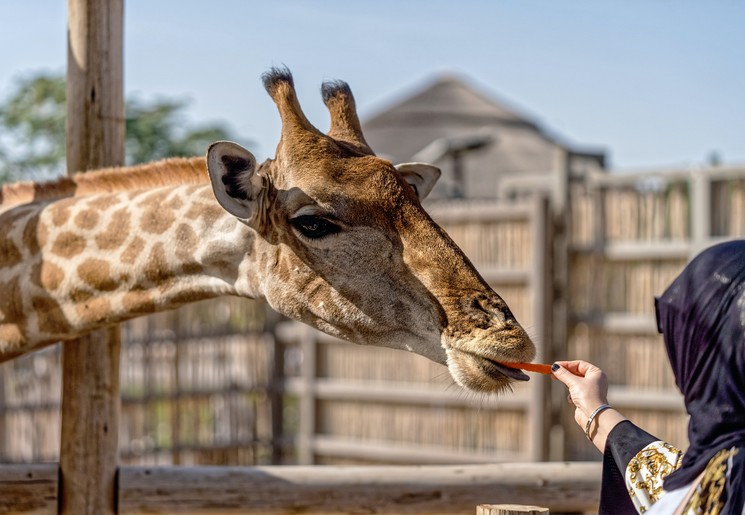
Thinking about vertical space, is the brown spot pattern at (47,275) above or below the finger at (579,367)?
above

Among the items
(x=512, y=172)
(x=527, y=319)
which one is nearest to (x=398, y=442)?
(x=527, y=319)

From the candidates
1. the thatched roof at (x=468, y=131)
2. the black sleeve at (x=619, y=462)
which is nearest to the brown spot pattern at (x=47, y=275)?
the black sleeve at (x=619, y=462)

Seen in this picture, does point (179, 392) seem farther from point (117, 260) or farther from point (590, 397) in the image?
point (590, 397)

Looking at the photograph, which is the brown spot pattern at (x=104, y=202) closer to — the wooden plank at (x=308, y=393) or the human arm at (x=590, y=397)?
the human arm at (x=590, y=397)

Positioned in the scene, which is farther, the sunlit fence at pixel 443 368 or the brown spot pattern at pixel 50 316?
the sunlit fence at pixel 443 368

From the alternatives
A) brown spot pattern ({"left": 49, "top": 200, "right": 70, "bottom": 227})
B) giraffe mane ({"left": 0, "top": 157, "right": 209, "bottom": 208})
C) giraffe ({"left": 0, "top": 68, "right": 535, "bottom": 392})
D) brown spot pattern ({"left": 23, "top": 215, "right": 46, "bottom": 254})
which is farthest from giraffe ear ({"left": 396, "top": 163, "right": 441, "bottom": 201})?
brown spot pattern ({"left": 23, "top": 215, "right": 46, "bottom": 254})

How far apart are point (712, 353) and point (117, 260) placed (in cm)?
195

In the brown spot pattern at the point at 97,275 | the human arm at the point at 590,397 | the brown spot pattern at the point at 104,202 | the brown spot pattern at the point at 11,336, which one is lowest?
the human arm at the point at 590,397

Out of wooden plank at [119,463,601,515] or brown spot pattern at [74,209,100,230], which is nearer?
brown spot pattern at [74,209,100,230]

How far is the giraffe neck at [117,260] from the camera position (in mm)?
3320

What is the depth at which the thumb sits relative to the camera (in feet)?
8.71

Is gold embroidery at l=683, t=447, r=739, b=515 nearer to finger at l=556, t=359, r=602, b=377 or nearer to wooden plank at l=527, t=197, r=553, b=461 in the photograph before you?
finger at l=556, t=359, r=602, b=377

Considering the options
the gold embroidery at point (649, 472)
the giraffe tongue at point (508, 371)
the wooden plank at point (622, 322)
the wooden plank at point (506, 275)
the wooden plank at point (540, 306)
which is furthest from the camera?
the wooden plank at point (506, 275)

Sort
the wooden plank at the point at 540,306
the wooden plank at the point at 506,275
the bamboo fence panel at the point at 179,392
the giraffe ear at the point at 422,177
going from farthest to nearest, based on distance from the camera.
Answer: the bamboo fence panel at the point at 179,392, the wooden plank at the point at 506,275, the wooden plank at the point at 540,306, the giraffe ear at the point at 422,177
